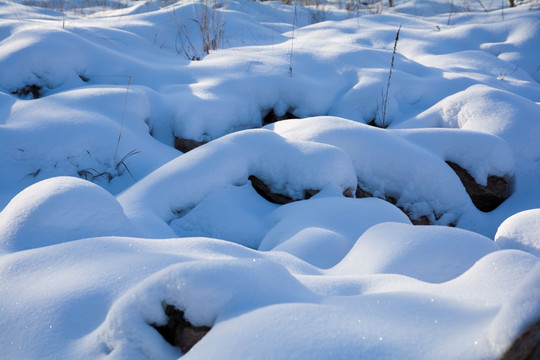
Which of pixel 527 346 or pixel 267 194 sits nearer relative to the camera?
pixel 527 346

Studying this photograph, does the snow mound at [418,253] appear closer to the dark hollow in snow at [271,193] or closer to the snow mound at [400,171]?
the dark hollow in snow at [271,193]

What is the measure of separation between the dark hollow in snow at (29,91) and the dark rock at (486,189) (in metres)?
2.32

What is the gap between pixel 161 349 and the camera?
2.75ft

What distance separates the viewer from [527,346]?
627 millimetres

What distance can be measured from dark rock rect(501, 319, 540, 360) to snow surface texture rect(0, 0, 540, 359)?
0.03ft

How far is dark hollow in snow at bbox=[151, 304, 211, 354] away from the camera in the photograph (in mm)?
851

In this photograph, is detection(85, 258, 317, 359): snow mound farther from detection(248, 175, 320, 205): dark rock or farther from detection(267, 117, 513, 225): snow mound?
detection(267, 117, 513, 225): snow mound

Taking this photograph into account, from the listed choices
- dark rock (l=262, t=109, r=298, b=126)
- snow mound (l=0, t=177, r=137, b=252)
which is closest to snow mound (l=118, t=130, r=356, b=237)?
snow mound (l=0, t=177, r=137, b=252)

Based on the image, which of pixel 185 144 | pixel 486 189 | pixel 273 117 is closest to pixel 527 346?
pixel 486 189

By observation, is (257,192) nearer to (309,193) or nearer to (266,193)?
(266,193)

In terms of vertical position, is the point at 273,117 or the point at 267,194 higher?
the point at 273,117

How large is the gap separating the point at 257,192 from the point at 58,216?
0.95m

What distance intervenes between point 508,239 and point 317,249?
A: 2.18 ft

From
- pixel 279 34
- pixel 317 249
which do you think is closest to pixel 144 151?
pixel 317 249
